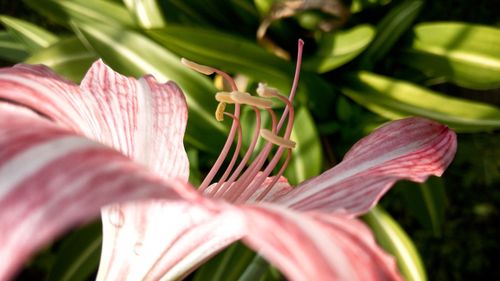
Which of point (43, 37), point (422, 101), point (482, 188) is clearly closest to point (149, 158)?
point (422, 101)

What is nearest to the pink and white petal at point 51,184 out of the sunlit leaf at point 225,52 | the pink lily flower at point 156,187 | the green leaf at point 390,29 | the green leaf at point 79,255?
the pink lily flower at point 156,187

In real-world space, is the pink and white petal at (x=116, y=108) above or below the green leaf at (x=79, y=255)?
above

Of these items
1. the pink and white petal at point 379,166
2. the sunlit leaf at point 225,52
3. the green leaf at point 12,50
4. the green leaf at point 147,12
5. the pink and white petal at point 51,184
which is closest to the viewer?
the pink and white petal at point 51,184

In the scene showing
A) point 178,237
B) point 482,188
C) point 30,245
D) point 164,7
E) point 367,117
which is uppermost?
point 30,245

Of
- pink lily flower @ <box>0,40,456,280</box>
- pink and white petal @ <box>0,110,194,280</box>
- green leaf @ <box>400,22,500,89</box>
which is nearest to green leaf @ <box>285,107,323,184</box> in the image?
green leaf @ <box>400,22,500,89</box>

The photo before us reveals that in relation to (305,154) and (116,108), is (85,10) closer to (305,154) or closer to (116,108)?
(305,154)

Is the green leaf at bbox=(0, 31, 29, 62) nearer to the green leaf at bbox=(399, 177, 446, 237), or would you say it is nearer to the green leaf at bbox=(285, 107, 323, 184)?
the green leaf at bbox=(285, 107, 323, 184)

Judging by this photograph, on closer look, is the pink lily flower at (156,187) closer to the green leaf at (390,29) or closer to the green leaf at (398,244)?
the green leaf at (398,244)

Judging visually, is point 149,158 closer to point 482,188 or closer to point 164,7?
point 164,7
